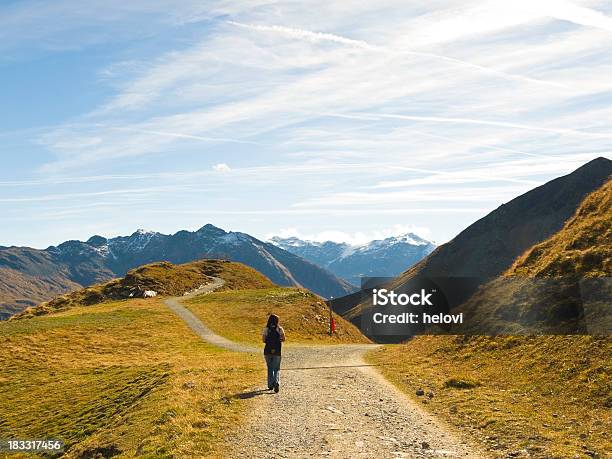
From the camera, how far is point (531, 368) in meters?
23.6

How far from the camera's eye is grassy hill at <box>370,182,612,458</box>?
51.4ft

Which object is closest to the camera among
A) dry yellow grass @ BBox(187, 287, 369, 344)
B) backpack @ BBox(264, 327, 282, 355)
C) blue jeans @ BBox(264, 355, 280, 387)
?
backpack @ BBox(264, 327, 282, 355)

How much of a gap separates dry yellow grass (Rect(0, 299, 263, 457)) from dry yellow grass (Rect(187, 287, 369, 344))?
5.73m

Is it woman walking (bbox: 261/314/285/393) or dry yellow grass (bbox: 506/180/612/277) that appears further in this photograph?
dry yellow grass (bbox: 506/180/612/277)

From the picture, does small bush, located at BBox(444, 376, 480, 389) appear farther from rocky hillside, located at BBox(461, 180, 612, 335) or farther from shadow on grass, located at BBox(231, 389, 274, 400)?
shadow on grass, located at BBox(231, 389, 274, 400)

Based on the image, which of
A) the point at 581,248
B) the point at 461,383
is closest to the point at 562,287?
the point at 581,248

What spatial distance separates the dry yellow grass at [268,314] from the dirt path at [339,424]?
2834cm

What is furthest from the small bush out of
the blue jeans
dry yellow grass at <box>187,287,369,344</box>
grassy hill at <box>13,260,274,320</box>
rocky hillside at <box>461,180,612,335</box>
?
grassy hill at <box>13,260,274,320</box>

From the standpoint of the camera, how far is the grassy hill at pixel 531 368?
15.7 m

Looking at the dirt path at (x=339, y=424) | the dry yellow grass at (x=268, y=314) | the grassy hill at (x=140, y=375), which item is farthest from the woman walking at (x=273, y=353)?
the dry yellow grass at (x=268, y=314)

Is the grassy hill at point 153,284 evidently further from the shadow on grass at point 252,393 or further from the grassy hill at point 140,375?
the shadow on grass at point 252,393

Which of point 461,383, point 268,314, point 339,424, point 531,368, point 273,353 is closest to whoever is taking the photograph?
point 339,424

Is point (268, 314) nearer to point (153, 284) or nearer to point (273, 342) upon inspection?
point (273, 342)

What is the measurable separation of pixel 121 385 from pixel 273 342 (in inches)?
602
